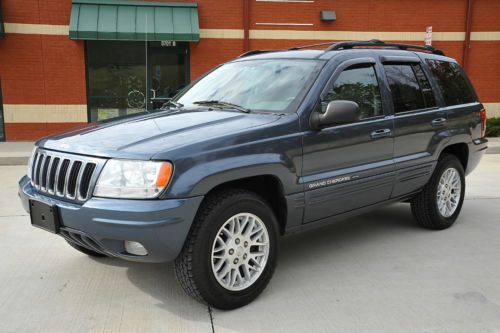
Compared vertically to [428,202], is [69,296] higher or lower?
lower

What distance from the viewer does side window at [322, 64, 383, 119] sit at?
13.4 feet

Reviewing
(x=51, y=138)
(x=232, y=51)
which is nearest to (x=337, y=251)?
(x=51, y=138)

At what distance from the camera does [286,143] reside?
3564 millimetres

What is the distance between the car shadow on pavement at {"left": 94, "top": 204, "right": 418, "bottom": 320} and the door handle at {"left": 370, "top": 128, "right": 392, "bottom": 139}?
116 centimetres

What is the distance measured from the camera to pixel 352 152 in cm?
406

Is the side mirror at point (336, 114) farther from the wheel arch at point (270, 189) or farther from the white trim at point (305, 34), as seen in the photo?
the white trim at point (305, 34)

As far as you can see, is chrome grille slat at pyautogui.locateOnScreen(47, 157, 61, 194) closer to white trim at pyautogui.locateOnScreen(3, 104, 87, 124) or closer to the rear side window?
the rear side window

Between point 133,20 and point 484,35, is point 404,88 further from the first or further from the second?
point 484,35

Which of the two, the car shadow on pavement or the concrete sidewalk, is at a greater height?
the car shadow on pavement

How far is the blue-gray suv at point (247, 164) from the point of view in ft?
9.89

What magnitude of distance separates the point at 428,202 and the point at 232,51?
9.53 m

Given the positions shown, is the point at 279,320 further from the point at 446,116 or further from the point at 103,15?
the point at 103,15

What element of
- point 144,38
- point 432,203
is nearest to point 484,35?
point 144,38

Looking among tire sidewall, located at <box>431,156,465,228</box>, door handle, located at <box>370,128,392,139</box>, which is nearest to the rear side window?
tire sidewall, located at <box>431,156,465,228</box>
